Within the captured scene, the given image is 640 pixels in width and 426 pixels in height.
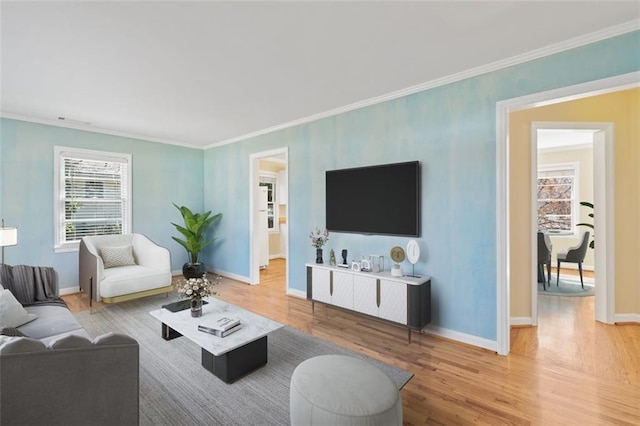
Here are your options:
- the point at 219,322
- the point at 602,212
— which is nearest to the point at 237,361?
the point at 219,322

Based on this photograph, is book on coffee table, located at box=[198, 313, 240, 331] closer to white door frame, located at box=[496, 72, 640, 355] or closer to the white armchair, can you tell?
the white armchair

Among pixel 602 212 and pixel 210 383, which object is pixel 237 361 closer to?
pixel 210 383

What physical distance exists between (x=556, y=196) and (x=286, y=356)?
7.05 metres

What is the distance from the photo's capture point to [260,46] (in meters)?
2.35

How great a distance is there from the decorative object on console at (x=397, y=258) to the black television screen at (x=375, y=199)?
198 millimetres

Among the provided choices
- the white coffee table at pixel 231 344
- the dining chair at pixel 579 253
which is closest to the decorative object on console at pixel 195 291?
the white coffee table at pixel 231 344

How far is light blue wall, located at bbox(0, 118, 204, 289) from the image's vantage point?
158 inches

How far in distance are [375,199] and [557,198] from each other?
5.62 metres

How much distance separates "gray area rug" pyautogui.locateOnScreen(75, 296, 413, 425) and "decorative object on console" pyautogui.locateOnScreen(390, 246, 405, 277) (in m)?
0.92

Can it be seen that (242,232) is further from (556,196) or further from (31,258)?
(556,196)

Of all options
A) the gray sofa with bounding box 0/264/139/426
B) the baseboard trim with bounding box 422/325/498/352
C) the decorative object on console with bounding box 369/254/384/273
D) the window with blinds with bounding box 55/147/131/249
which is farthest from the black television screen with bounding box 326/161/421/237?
the window with blinds with bounding box 55/147/131/249

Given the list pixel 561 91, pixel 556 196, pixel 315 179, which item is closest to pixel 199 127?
pixel 315 179

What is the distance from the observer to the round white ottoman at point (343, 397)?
1340mm

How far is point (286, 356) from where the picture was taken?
259 cm
